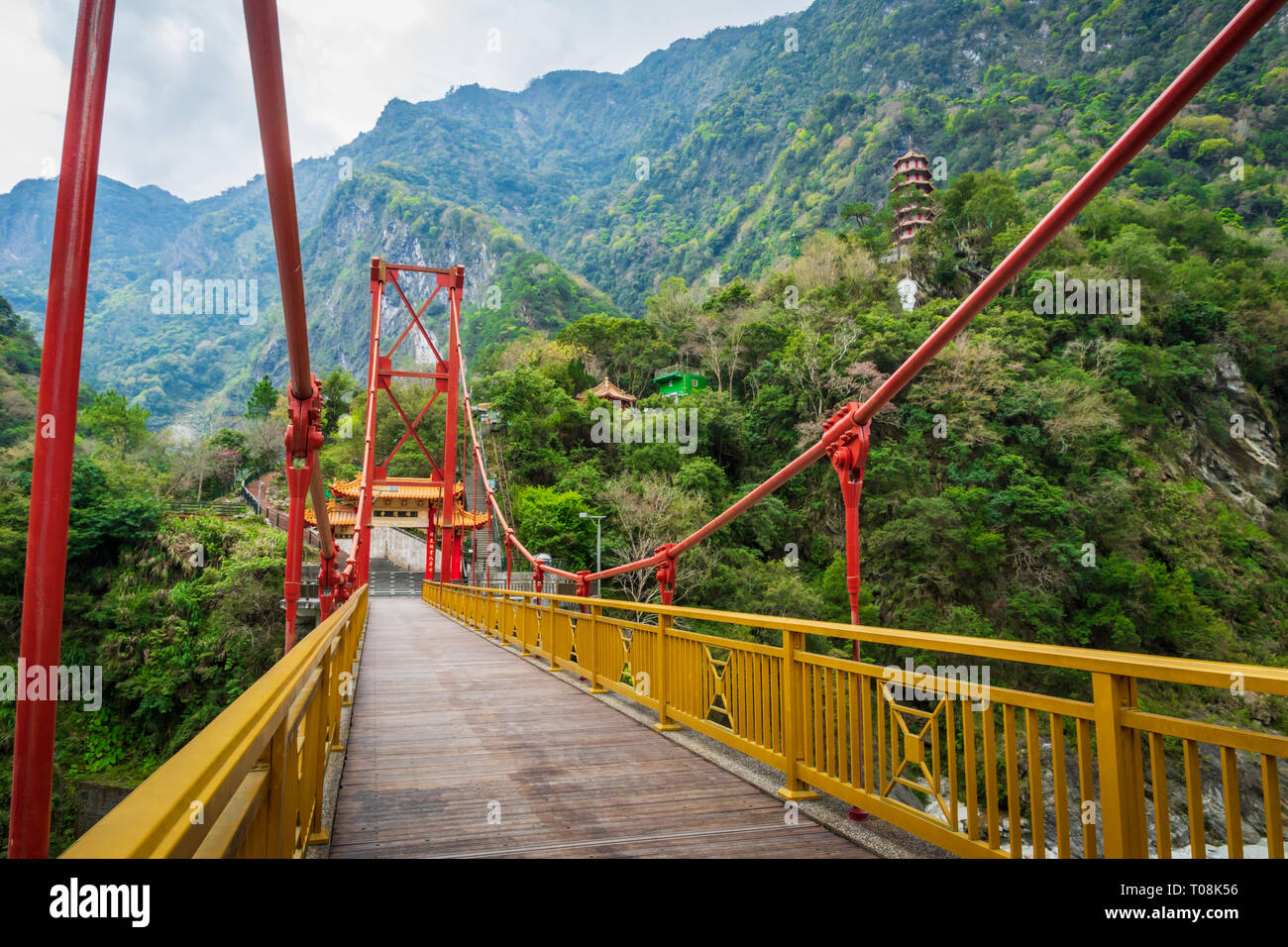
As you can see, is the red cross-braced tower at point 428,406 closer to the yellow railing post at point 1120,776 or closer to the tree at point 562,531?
the tree at point 562,531

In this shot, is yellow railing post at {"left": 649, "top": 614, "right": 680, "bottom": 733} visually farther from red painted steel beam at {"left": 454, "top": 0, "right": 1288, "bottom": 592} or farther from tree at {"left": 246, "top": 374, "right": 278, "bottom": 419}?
tree at {"left": 246, "top": 374, "right": 278, "bottom": 419}

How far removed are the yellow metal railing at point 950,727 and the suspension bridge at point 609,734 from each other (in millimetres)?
12

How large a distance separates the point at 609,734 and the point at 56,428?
371 centimetres

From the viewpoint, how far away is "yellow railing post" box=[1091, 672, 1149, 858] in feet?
5.81

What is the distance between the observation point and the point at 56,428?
76.1 inches

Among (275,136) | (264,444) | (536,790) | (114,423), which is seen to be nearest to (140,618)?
(536,790)

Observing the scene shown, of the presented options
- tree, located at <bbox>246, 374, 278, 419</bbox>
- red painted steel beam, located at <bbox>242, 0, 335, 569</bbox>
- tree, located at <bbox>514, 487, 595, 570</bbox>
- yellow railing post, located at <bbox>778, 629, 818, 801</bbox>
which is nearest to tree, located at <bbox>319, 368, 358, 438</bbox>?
tree, located at <bbox>246, 374, 278, 419</bbox>

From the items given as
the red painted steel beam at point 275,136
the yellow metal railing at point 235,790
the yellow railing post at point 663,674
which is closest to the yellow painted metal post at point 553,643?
the yellow railing post at point 663,674

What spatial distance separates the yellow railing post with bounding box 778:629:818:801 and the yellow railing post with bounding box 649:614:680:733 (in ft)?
5.08

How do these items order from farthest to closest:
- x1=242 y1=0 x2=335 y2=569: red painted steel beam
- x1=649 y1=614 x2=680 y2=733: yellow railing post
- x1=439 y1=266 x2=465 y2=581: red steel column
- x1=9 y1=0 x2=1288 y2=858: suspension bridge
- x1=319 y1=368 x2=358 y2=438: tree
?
1. x1=319 y1=368 x2=358 y2=438: tree
2. x1=439 y1=266 x2=465 y2=581: red steel column
3. x1=649 y1=614 x2=680 y2=733: yellow railing post
4. x1=242 y1=0 x2=335 y2=569: red painted steel beam
5. x1=9 y1=0 x2=1288 y2=858: suspension bridge

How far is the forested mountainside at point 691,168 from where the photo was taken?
60.3m

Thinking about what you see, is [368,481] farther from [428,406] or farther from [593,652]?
[593,652]

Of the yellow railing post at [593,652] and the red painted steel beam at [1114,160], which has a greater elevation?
the red painted steel beam at [1114,160]

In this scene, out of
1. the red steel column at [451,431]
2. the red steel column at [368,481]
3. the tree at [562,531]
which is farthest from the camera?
the tree at [562,531]
